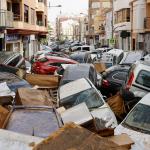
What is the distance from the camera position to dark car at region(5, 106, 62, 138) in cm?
851

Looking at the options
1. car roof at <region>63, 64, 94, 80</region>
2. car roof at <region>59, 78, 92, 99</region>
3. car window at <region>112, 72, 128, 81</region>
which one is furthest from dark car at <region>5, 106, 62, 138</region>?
car window at <region>112, 72, 128, 81</region>

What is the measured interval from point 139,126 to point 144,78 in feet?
16.8

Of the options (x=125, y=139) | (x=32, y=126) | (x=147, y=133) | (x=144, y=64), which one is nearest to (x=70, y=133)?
(x=125, y=139)

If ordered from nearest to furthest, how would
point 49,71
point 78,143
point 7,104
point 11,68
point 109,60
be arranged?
point 78,143, point 7,104, point 11,68, point 49,71, point 109,60

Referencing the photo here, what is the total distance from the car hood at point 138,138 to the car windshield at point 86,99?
2760 millimetres

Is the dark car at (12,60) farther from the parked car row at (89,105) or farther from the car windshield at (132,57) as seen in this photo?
the car windshield at (132,57)

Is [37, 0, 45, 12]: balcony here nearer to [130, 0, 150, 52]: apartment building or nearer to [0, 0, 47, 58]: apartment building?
[0, 0, 47, 58]: apartment building

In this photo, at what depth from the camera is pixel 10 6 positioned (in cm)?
4219

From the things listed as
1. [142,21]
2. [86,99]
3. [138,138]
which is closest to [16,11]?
[142,21]

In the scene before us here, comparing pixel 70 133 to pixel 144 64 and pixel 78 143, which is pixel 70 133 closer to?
pixel 78 143

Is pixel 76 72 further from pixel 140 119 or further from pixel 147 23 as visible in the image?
pixel 147 23

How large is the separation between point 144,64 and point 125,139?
7217mm

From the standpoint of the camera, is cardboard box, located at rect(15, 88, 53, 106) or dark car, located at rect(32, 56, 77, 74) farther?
dark car, located at rect(32, 56, 77, 74)

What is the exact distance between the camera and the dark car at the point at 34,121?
8508mm
